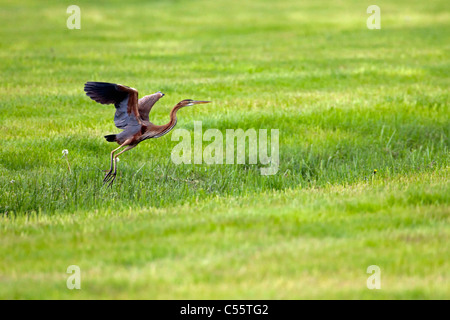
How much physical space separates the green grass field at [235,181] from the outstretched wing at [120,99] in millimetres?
963

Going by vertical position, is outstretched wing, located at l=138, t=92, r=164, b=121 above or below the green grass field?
above

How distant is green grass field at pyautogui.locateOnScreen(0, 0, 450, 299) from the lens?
527 centimetres

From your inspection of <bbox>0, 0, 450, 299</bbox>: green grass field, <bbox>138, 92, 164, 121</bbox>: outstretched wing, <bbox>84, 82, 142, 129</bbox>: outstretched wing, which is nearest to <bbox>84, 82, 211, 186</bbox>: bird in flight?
<bbox>84, 82, 142, 129</bbox>: outstretched wing

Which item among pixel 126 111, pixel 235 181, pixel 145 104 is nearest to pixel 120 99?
pixel 126 111

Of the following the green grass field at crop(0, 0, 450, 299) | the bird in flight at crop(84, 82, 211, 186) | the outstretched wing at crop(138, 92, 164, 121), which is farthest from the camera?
Result: the outstretched wing at crop(138, 92, 164, 121)

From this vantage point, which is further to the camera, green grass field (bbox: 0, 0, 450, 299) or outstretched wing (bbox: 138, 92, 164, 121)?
outstretched wing (bbox: 138, 92, 164, 121)

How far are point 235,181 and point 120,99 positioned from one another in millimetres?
2388

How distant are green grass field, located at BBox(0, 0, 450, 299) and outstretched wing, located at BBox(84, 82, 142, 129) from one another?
3.16ft

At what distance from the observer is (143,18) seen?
110 feet

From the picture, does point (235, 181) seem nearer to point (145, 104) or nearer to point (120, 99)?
point (145, 104)

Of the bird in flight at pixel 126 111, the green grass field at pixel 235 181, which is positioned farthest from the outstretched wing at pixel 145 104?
the green grass field at pixel 235 181

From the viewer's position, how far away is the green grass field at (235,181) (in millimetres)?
5266

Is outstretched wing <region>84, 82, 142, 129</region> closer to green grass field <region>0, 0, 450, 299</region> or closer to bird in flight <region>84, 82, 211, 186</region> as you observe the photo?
bird in flight <region>84, 82, 211, 186</region>

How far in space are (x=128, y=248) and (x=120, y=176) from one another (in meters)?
3.12
